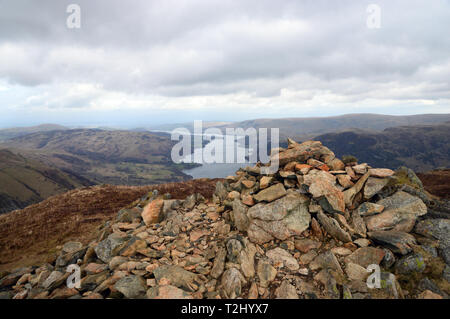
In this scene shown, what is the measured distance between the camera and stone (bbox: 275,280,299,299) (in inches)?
321

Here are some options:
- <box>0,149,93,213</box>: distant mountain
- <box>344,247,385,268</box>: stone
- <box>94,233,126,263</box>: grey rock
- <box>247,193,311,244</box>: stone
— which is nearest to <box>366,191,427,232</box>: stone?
<box>344,247,385,268</box>: stone

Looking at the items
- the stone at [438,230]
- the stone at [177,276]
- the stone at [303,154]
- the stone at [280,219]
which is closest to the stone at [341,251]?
the stone at [280,219]

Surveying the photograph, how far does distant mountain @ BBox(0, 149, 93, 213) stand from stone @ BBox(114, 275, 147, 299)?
489ft

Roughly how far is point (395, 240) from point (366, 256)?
1.61 metres

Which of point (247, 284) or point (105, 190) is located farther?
point (105, 190)

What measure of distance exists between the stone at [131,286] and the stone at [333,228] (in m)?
8.90

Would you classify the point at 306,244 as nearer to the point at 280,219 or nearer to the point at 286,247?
the point at 286,247

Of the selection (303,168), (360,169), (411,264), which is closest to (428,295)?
(411,264)

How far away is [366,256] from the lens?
9.20 metres

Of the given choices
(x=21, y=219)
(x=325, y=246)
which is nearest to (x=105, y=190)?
(x=21, y=219)

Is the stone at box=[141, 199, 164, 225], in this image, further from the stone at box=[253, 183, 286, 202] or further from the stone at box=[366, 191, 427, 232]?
the stone at box=[366, 191, 427, 232]

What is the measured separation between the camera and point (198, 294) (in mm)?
8398

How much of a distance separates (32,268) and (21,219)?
54.1ft
